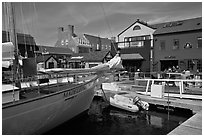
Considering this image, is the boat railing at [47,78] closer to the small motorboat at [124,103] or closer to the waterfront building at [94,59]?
the small motorboat at [124,103]

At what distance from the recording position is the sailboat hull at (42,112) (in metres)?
5.59

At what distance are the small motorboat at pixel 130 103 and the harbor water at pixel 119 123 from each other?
0.27 m

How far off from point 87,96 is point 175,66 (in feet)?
57.8

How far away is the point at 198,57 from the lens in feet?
70.5

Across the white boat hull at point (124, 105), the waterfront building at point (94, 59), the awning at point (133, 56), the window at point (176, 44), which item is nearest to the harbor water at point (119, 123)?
the white boat hull at point (124, 105)

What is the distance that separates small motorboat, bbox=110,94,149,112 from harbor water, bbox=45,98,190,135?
27cm

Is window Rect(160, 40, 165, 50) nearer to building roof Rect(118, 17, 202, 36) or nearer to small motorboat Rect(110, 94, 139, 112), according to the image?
building roof Rect(118, 17, 202, 36)

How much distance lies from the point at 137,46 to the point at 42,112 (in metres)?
21.3

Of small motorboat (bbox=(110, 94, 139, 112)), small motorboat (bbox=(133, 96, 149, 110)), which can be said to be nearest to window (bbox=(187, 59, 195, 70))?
small motorboat (bbox=(133, 96, 149, 110))

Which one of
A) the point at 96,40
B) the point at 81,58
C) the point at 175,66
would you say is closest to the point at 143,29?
the point at 175,66

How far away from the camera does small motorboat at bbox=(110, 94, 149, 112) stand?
34.5 feet

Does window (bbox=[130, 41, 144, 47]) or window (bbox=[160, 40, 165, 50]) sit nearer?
window (bbox=[160, 40, 165, 50])

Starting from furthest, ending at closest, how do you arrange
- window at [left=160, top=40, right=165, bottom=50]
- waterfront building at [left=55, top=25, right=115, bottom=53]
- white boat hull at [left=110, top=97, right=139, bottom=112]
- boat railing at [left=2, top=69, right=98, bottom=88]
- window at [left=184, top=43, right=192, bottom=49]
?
waterfront building at [left=55, top=25, right=115, bottom=53] < window at [left=160, top=40, right=165, bottom=50] < window at [left=184, top=43, right=192, bottom=49] < white boat hull at [left=110, top=97, right=139, bottom=112] < boat railing at [left=2, top=69, right=98, bottom=88]

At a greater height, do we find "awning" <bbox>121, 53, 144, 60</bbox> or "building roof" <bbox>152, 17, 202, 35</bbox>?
"building roof" <bbox>152, 17, 202, 35</bbox>
